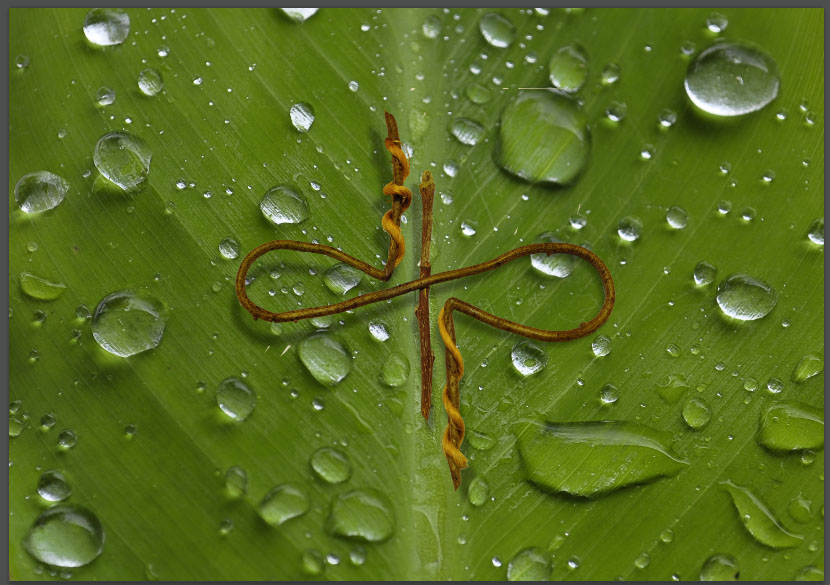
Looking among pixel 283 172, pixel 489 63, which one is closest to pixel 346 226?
pixel 283 172

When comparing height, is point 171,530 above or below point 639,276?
below

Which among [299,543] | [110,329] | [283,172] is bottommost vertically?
[299,543]

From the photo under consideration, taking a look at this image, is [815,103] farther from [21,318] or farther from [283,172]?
[21,318]

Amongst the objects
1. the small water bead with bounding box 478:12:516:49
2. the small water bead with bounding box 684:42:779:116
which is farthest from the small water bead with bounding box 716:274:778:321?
the small water bead with bounding box 478:12:516:49

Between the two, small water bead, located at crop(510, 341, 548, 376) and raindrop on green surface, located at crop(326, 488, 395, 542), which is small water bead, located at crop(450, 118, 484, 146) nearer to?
small water bead, located at crop(510, 341, 548, 376)

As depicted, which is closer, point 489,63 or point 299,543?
point 299,543

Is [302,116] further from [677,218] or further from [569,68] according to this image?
[677,218]

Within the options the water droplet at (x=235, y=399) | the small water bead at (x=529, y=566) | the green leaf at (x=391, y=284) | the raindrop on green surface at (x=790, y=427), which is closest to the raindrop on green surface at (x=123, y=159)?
the green leaf at (x=391, y=284)
